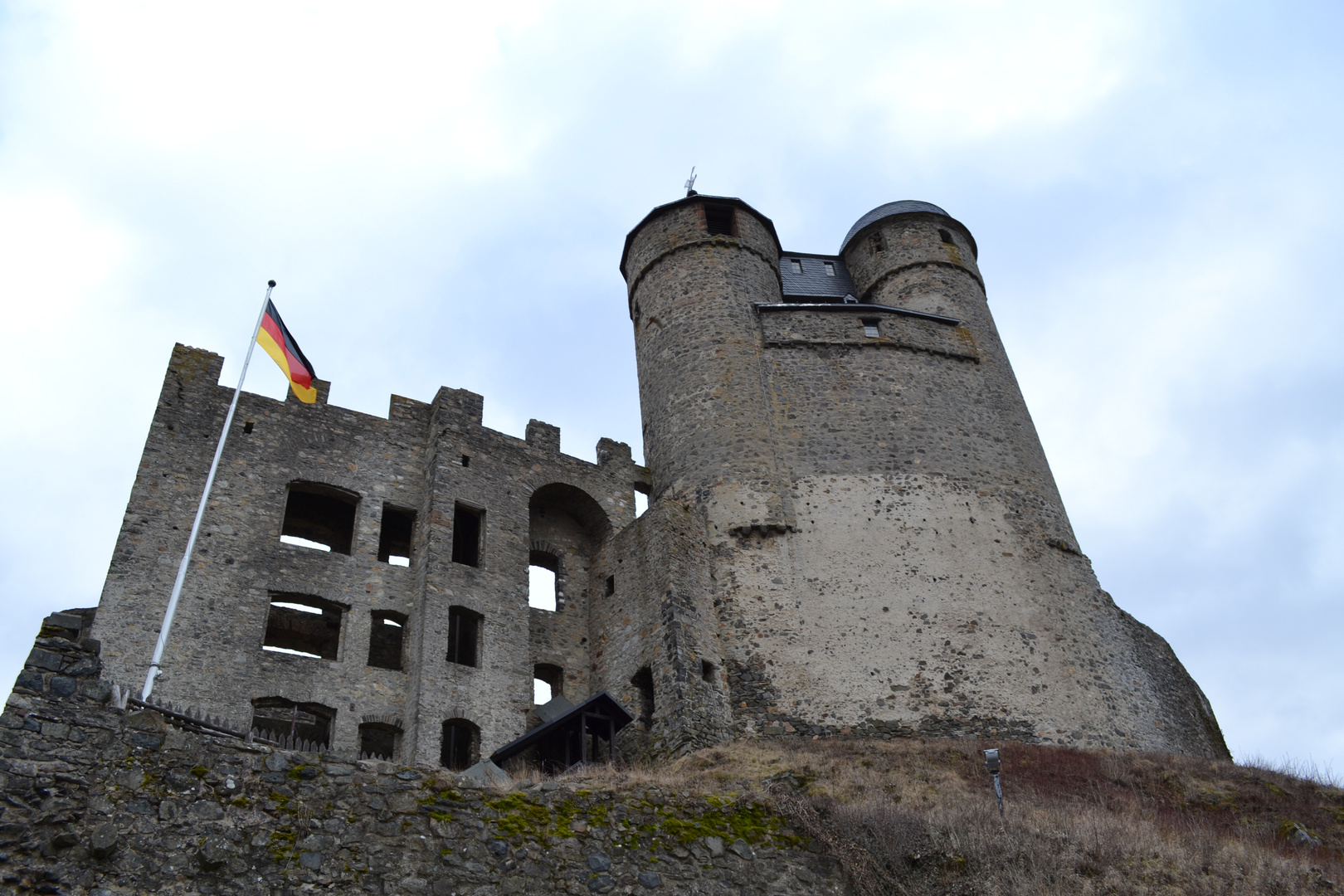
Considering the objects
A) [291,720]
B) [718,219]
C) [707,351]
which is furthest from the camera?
[718,219]

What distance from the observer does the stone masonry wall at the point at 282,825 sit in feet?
29.2

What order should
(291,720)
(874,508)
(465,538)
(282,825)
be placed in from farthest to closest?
(465,538), (874,508), (291,720), (282,825)

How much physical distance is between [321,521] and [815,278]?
15.8 m

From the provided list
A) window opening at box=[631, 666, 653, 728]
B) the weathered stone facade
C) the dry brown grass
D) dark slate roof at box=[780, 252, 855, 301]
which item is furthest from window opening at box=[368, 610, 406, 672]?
dark slate roof at box=[780, 252, 855, 301]

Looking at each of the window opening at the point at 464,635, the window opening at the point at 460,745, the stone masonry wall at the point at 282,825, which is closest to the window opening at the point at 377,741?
the window opening at the point at 460,745

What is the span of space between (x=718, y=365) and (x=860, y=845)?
15057mm

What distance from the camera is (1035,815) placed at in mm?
13586

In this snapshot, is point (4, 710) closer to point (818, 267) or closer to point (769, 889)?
point (769, 889)

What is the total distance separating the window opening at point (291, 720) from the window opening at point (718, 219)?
53.3 ft

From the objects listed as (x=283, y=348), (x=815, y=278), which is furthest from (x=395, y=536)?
(x=815, y=278)

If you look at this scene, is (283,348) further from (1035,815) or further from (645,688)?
(1035,815)

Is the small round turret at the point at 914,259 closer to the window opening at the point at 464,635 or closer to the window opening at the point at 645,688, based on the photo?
the window opening at the point at 645,688

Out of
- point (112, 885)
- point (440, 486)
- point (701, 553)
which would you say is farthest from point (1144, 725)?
point (112, 885)

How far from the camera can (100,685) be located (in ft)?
32.3
